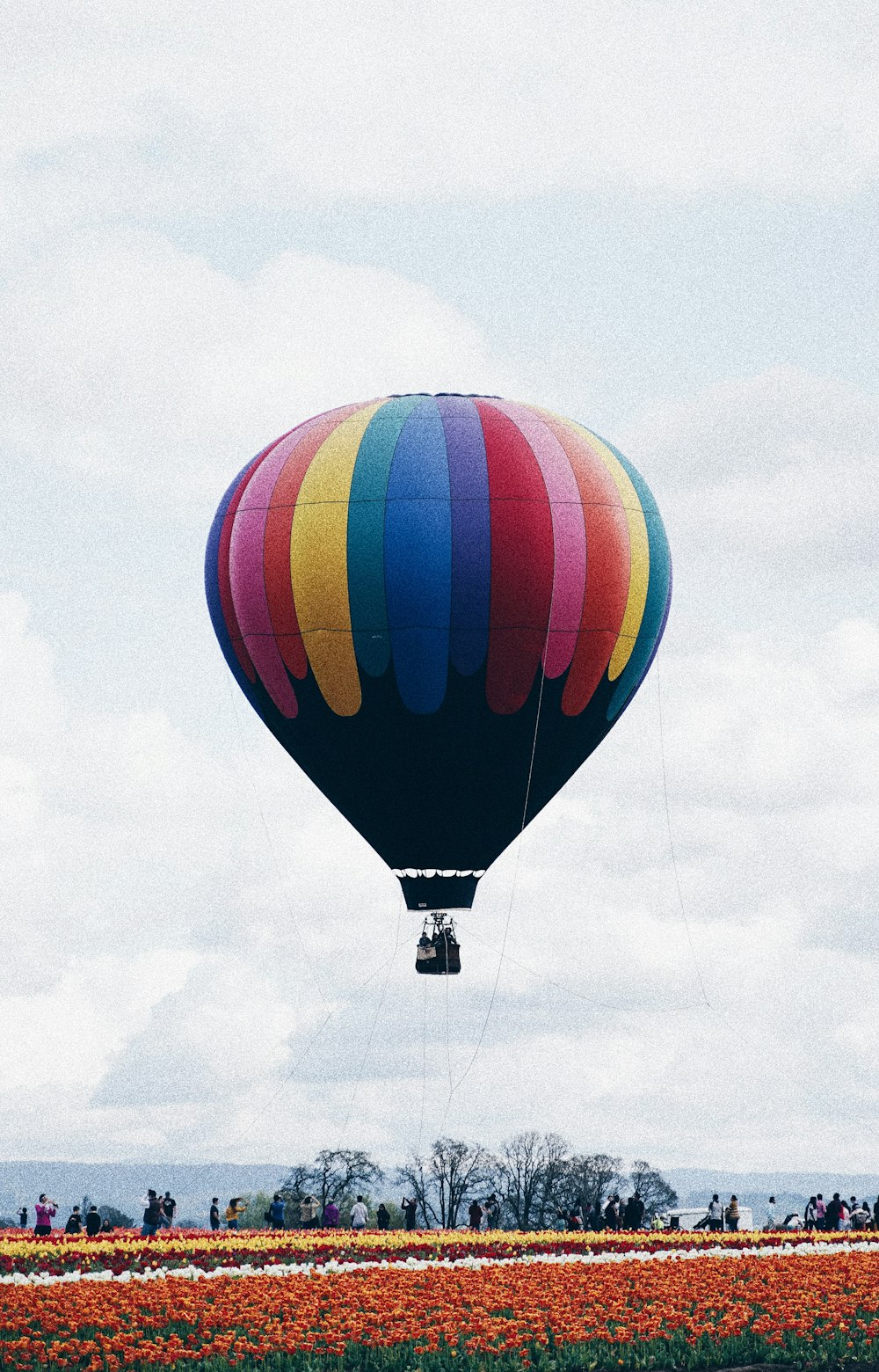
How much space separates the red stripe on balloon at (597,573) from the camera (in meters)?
37.9

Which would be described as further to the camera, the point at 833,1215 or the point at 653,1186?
the point at 653,1186

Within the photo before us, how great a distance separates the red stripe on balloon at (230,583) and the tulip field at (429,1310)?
495 inches

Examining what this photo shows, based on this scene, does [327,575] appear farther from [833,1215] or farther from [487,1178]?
[487,1178]

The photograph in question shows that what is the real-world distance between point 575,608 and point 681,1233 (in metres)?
11.6

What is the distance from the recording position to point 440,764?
37.7 metres

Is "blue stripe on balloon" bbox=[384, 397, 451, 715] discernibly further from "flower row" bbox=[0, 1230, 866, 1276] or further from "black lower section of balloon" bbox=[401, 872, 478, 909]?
"flower row" bbox=[0, 1230, 866, 1276]

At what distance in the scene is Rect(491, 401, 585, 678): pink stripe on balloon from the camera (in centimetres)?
3731

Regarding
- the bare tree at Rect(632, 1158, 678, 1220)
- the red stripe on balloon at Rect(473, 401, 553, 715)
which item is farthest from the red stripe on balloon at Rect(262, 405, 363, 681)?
the bare tree at Rect(632, 1158, 678, 1220)

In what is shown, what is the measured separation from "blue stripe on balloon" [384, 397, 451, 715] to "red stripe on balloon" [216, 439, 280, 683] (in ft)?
12.0

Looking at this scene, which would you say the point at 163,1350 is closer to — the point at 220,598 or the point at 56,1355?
the point at 56,1355

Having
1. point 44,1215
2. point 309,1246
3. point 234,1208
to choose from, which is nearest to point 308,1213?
point 234,1208

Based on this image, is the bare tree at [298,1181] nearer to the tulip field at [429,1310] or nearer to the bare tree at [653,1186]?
the bare tree at [653,1186]

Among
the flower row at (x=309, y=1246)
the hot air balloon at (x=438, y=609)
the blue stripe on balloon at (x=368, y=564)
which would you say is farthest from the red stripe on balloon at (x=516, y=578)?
the flower row at (x=309, y=1246)

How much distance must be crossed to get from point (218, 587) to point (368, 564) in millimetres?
4218
